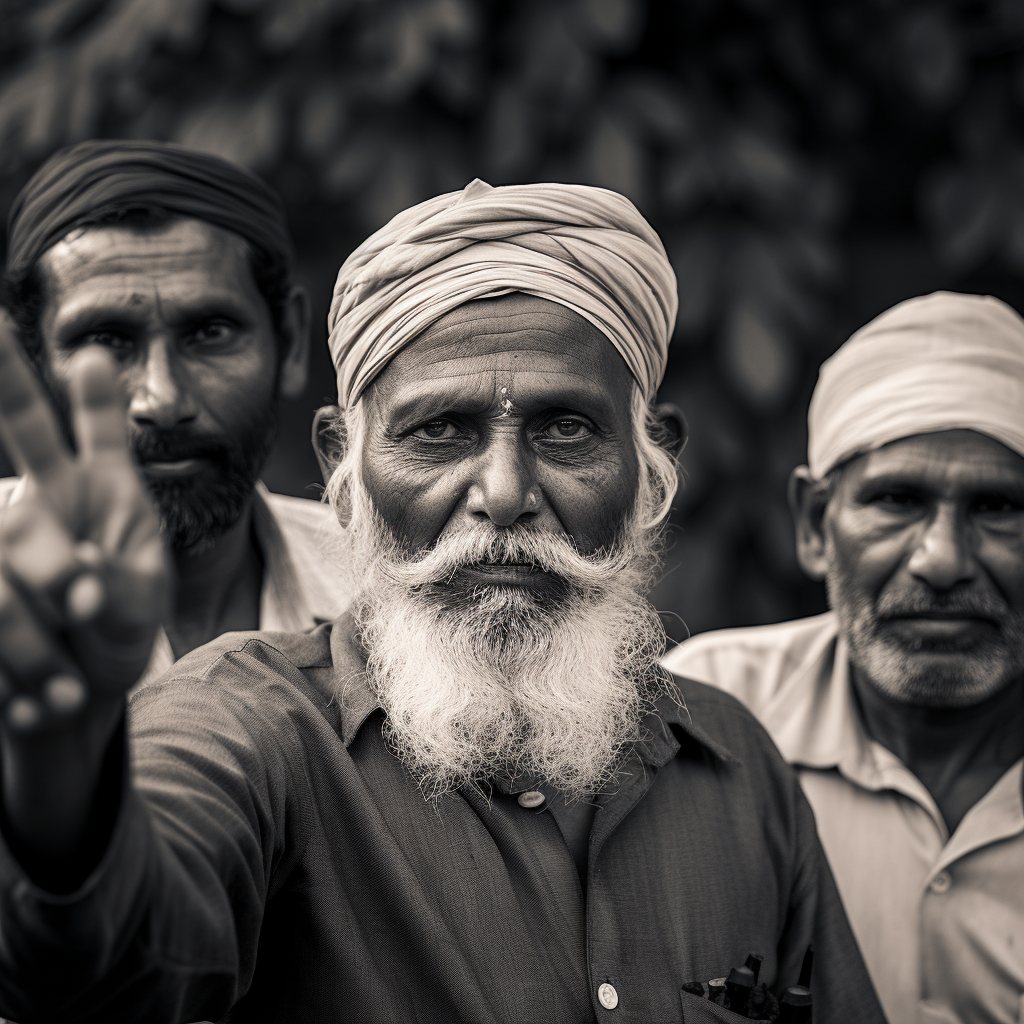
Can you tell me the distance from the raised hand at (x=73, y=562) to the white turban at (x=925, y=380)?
236 centimetres

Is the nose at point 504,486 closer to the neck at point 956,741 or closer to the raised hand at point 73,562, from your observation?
the raised hand at point 73,562

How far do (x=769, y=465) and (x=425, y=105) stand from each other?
5.82 feet

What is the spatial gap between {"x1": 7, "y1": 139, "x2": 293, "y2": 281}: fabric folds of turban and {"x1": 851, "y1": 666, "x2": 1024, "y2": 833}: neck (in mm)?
2082

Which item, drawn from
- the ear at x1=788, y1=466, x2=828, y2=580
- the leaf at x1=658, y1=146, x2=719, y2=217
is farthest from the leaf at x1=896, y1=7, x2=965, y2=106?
the ear at x1=788, y1=466, x2=828, y2=580

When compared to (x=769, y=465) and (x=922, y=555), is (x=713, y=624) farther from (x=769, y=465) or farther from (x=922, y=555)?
(x=922, y=555)

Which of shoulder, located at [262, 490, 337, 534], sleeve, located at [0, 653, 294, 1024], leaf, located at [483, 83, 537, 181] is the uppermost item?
leaf, located at [483, 83, 537, 181]

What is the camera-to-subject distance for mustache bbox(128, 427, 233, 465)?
2.72 m

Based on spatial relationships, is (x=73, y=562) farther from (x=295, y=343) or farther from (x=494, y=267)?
(x=295, y=343)

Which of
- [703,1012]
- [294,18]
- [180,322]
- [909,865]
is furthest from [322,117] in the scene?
[703,1012]

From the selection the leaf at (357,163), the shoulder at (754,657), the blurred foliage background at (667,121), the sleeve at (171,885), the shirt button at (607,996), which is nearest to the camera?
the sleeve at (171,885)

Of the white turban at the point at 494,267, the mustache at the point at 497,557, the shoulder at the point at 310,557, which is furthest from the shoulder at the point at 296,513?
the mustache at the point at 497,557

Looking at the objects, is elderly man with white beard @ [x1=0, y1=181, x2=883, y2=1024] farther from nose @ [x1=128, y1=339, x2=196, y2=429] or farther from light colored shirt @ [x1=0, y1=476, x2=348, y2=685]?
light colored shirt @ [x1=0, y1=476, x2=348, y2=685]

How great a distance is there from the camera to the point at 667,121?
12.7 ft

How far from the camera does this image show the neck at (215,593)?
3051 millimetres
